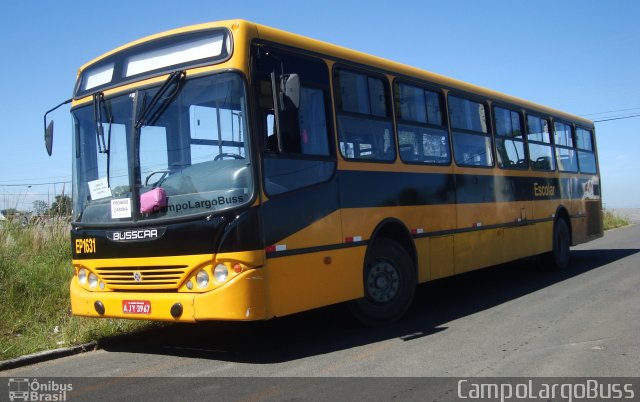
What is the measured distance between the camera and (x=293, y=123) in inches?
255

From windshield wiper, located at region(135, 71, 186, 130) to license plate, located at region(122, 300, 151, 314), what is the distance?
1.76m

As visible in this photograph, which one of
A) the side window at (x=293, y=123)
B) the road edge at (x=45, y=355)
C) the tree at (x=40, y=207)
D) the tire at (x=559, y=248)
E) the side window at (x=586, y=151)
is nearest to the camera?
the side window at (x=293, y=123)

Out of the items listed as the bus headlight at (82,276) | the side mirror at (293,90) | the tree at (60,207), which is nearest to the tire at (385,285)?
the side mirror at (293,90)

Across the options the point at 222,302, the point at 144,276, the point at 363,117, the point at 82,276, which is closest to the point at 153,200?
the point at 144,276

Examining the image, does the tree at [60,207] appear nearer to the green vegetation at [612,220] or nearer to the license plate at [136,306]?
the license plate at [136,306]

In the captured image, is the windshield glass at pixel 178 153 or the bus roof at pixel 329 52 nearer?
the windshield glass at pixel 178 153

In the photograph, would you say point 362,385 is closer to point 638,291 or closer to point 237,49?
point 237,49

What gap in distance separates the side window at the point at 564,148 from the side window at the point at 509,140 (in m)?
1.97

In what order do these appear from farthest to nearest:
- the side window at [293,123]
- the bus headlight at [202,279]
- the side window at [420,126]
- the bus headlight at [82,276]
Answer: the side window at [420,126]
the bus headlight at [82,276]
the side window at [293,123]
the bus headlight at [202,279]

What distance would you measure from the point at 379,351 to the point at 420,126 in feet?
11.3

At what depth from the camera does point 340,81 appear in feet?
23.9

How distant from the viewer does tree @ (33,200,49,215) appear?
39.9ft

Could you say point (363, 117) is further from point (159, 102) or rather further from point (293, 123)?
point (159, 102)

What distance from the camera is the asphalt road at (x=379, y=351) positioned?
5426 millimetres
